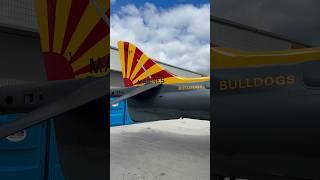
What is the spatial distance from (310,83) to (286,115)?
15cm

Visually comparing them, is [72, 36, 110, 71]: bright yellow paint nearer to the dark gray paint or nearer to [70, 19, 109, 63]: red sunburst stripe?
[70, 19, 109, 63]: red sunburst stripe

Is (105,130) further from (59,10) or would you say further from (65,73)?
(59,10)

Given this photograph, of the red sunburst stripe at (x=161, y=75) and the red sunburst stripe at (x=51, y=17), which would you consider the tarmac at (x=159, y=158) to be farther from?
the red sunburst stripe at (x=51, y=17)

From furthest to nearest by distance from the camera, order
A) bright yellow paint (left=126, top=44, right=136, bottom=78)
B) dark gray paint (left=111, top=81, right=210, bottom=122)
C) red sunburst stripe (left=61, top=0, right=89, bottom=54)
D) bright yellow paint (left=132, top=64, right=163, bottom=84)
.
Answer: bright yellow paint (left=126, top=44, right=136, bottom=78) → bright yellow paint (left=132, top=64, right=163, bottom=84) → dark gray paint (left=111, top=81, right=210, bottom=122) → red sunburst stripe (left=61, top=0, right=89, bottom=54)

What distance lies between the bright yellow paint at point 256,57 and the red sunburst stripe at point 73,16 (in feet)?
3.11

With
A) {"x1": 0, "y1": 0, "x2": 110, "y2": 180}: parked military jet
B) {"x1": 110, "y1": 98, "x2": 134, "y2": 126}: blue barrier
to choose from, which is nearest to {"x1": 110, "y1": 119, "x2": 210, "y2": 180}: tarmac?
{"x1": 0, "y1": 0, "x2": 110, "y2": 180}: parked military jet

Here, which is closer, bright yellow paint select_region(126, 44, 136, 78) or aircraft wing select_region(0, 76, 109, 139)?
aircraft wing select_region(0, 76, 109, 139)

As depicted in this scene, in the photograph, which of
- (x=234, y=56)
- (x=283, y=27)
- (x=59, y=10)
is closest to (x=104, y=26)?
(x=59, y=10)

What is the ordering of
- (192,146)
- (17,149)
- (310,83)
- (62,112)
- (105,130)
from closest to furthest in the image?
(310,83), (62,112), (17,149), (105,130), (192,146)

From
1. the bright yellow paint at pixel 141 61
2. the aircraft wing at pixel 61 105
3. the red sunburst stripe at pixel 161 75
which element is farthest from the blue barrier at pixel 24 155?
the bright yellow paint at pixel 141 61

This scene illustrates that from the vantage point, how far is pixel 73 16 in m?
1.63

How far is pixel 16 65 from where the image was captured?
5.57 feet

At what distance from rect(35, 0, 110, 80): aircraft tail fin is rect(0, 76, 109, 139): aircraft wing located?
0.33 feet

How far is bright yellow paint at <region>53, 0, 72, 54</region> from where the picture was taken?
161 centimetres
